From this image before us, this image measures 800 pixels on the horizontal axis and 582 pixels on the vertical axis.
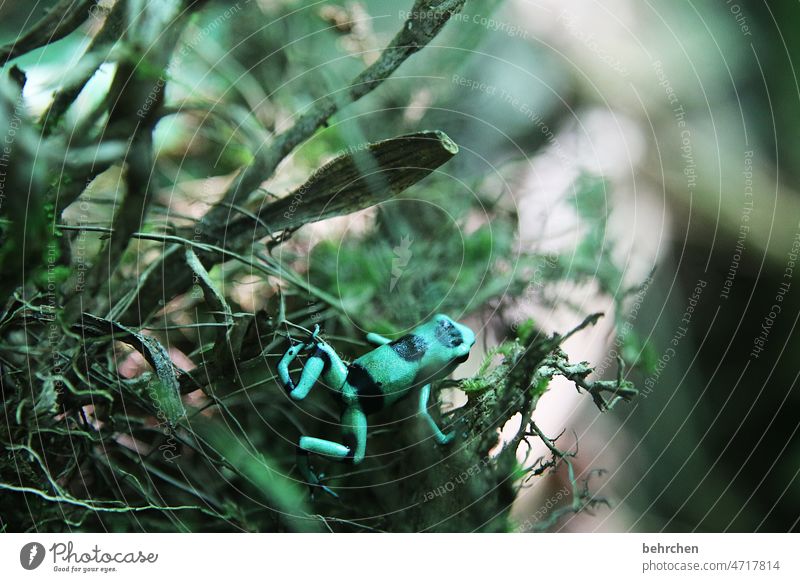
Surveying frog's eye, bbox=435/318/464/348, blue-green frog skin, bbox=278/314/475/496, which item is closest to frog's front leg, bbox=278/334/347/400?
blue-green frog skin, bbox=278/314/475/496

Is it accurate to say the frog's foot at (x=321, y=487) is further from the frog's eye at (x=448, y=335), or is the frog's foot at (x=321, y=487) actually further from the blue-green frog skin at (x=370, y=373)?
the frog's eye at (x=448, y=335)

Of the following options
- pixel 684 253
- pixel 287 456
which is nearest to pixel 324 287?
pixel 287 456

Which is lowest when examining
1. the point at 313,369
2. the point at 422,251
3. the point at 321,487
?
the point at 321,487

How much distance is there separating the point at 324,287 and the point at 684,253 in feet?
1.40

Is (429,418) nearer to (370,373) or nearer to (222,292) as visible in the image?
(370,373)

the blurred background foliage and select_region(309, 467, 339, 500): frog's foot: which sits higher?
the blurred background foliage

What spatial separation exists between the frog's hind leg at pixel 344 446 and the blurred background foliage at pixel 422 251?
2 cm

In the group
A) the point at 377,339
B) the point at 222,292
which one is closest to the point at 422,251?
the point at 377,339

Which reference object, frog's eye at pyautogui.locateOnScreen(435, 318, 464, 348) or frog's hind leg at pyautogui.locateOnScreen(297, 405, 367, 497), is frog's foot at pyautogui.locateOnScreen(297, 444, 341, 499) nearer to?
frog's hind leg at pyautogui.locateOnScreen(297, 405, 367, 497)

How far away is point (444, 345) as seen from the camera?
68 cm

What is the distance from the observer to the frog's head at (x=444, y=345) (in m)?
0.68

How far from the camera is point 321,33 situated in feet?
2.49

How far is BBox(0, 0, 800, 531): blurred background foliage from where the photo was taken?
0.70 metres

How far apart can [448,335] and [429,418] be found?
95 millimetres
